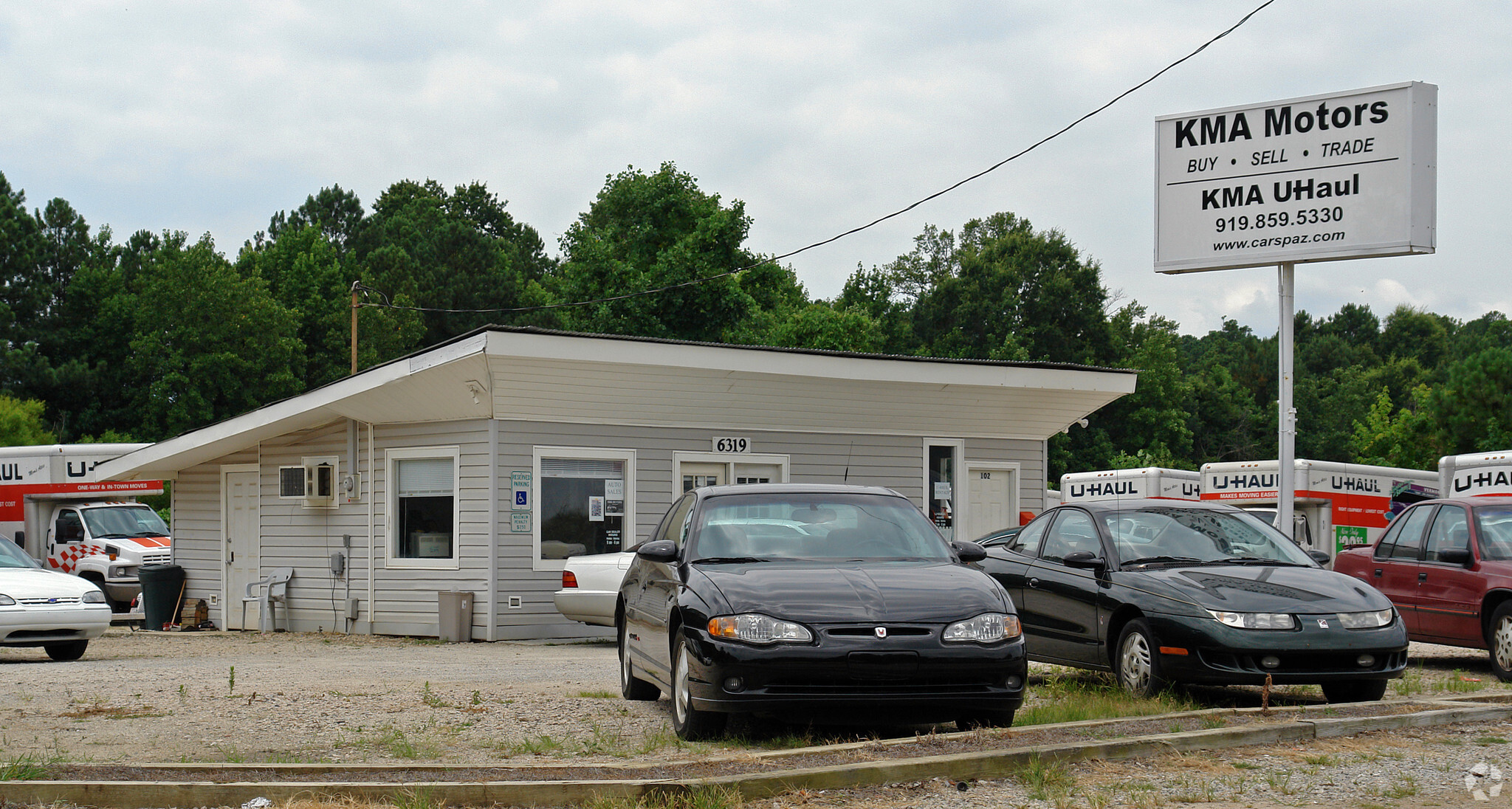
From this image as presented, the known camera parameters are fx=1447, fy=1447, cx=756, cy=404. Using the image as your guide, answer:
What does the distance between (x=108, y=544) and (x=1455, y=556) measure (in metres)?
22.8

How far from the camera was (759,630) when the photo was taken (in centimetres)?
761

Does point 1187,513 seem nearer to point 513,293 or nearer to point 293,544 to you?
point 293,544

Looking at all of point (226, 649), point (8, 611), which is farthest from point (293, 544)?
point (8, 611)

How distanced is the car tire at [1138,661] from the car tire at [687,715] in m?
3.22

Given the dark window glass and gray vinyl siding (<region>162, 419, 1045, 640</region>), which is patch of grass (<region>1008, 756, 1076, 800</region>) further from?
gray vinyl siding (<region>162, 419, 1045, 640</region>)

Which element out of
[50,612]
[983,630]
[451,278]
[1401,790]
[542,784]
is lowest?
[50,612]

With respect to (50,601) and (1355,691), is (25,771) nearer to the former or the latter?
(1355,691)

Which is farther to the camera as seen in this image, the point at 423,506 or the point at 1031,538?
the point at 423,506

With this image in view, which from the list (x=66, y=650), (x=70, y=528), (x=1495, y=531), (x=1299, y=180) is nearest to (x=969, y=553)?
(x=1495, y=531)

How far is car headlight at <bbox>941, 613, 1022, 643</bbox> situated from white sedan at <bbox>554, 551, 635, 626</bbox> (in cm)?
893

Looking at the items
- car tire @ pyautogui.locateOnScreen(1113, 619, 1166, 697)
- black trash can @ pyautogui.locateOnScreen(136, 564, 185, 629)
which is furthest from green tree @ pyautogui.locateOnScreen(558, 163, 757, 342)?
car tire @ pyautogui.locateOnScreen(1113, 619, 1166, 697)

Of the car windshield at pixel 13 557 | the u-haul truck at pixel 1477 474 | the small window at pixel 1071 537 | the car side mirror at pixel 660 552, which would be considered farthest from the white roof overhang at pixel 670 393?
the car side mirror at pixel 660 552

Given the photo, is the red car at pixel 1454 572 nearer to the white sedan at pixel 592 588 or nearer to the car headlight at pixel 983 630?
the car headlight at pixel 983 630

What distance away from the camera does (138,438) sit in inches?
2319
